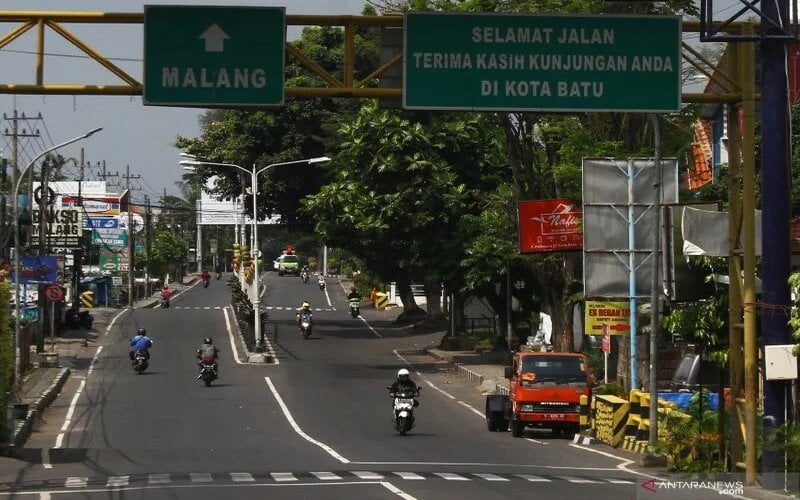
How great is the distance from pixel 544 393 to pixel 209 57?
1554cm

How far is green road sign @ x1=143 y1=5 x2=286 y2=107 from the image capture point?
16547 mm

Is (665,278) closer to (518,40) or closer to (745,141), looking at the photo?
(745,141)

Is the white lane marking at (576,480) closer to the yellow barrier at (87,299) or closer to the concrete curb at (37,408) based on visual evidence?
the concrete curb at (37,408)

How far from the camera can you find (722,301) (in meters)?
20.6

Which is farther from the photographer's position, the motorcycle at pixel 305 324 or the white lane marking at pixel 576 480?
the motorcycle at pixel 305 324

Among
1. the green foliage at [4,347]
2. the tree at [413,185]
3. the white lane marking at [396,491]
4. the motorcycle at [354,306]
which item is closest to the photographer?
the white lane marking at [396,491]

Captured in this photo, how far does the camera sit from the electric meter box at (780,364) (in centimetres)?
1758

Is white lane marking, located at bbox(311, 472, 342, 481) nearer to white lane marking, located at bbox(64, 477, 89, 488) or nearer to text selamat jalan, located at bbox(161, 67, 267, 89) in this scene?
white lane marking, located at bbox(64, 477, 89, 488)

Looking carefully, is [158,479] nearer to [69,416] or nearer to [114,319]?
[69,416]

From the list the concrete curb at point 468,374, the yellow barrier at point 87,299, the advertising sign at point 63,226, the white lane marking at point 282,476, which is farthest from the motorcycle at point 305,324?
the white lane marking at point 282,476

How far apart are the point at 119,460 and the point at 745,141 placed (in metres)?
12.7

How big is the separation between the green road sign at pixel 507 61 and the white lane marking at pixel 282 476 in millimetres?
6253

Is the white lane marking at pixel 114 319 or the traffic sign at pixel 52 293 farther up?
the traffic sign at pixel 52 293

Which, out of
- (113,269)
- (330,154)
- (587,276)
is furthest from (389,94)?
(113,269)
